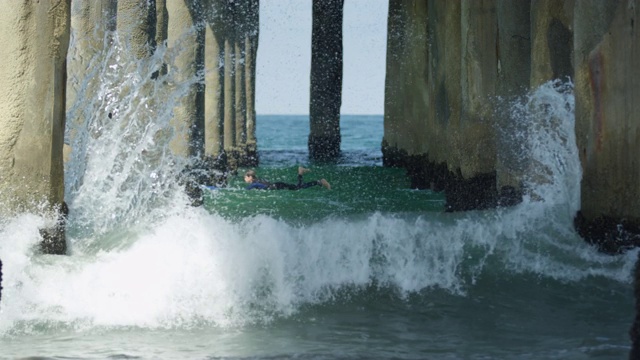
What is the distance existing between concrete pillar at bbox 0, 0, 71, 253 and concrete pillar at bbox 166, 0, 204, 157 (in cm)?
828

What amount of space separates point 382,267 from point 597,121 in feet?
7.00

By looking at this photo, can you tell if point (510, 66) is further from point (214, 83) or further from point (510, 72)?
point (214, 83)

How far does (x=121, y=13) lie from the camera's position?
16109 millimetres

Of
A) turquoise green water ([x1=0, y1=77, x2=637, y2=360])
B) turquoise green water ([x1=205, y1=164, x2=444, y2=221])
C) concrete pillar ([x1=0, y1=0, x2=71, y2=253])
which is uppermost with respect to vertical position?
concrete pillar ([x1=0, y1=0, x2=71, y2=253])

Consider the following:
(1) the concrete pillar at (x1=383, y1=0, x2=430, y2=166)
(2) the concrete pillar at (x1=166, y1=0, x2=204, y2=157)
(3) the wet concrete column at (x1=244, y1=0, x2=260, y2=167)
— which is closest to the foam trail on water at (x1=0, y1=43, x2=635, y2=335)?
(2) the concrete pillar at (x1=166, y1=0, x2=204, y2=157)

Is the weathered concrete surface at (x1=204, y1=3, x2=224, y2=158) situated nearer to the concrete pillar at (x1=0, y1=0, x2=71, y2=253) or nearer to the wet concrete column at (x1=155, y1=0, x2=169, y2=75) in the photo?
the wet concrete column at (x1=155, y1=0, x2=169, y2=75)

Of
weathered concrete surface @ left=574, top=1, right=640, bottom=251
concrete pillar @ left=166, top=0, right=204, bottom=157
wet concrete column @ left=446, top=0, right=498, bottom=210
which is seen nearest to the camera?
weathered concrete surface @ left=574, top=1, right=640, bottom=251

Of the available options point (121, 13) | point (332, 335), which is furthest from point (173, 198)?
point (332, 335)

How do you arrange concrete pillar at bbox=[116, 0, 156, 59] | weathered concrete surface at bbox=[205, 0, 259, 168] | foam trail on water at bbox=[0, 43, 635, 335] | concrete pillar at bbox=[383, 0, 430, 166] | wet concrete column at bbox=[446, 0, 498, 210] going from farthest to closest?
concrete pillar at bbox=[383, 0, 430, 166] < weathered concrete surface at bbox=[205, 0, 259, 168] < wet concrete column at bbox=[446, 0, 498, 210] < concrete pillar at bbox=[116, 0, 156, 59] < foam trail on water at bbox=[0, 43, 635, 335]

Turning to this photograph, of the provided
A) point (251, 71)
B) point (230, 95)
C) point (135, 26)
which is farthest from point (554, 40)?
point (251, 71)

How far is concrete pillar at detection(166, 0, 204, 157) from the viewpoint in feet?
63.2

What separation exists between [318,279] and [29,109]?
2.63 meters

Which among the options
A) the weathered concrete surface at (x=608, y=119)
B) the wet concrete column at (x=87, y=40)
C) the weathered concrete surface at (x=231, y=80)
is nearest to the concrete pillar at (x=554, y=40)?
the weathered concrete surface at (x=608, y=119)

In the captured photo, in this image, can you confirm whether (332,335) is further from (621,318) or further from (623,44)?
(623,44)
